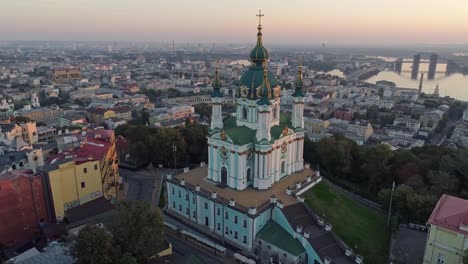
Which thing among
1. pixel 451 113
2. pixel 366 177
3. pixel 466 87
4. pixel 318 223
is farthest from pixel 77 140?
pixel 466 87

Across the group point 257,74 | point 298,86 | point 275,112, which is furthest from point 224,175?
point 298,86

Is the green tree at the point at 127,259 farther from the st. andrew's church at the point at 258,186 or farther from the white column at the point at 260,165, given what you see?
the white column at the point at 260,165

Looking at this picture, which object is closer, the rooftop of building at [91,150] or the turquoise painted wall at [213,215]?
the turquoise painted wall at [213,215]

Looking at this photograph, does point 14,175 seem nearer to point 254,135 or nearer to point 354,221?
point 254,135

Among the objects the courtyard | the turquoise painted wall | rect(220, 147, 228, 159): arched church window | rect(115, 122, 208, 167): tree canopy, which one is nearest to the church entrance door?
rect(220, 147, 228, 159): arched church window

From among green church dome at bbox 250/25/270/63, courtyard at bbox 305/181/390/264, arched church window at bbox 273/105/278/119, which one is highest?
green church dome at bbox 250/25/270/63

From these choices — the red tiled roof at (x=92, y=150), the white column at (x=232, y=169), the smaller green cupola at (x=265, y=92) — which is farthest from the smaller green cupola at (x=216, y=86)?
the red tiled roof at (x=92, y=150)

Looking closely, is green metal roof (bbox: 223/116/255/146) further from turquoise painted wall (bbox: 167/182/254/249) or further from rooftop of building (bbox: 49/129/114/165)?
Answer: rooftop of building (bbox: 49/129/114/165)
